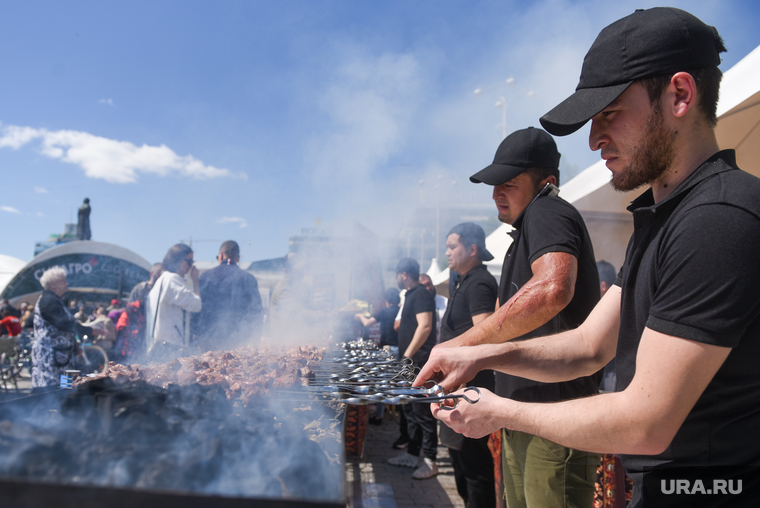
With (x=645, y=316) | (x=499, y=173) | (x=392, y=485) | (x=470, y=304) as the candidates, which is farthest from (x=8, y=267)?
(x=645, y=316)

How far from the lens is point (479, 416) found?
1294 millimetres

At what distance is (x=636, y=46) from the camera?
1.14 metres

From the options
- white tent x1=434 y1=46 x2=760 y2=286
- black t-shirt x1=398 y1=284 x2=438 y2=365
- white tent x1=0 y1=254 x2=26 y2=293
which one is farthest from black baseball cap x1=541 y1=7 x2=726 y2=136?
white tent x1=0 y1=254 x2=26 y2=293

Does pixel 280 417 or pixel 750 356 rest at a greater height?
pixel 750 356

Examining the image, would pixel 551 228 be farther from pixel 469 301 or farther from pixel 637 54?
pixel 469 301

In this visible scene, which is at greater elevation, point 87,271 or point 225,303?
point 87,271

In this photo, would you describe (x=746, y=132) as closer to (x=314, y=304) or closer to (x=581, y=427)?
(x=581, y=427)

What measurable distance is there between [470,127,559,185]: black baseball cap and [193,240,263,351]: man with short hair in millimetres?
4141

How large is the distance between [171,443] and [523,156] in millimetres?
2151

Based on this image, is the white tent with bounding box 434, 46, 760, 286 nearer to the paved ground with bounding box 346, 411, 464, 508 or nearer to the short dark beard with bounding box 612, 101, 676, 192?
the short dark beard with bounding box 612, 101, 676, 192

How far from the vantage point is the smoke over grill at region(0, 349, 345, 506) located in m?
1.02

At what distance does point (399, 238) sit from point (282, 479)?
33.8ft

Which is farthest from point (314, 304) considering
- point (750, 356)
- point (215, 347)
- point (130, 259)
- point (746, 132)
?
point (130, 259)

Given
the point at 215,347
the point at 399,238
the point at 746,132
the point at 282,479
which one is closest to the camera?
the point at 282,479
